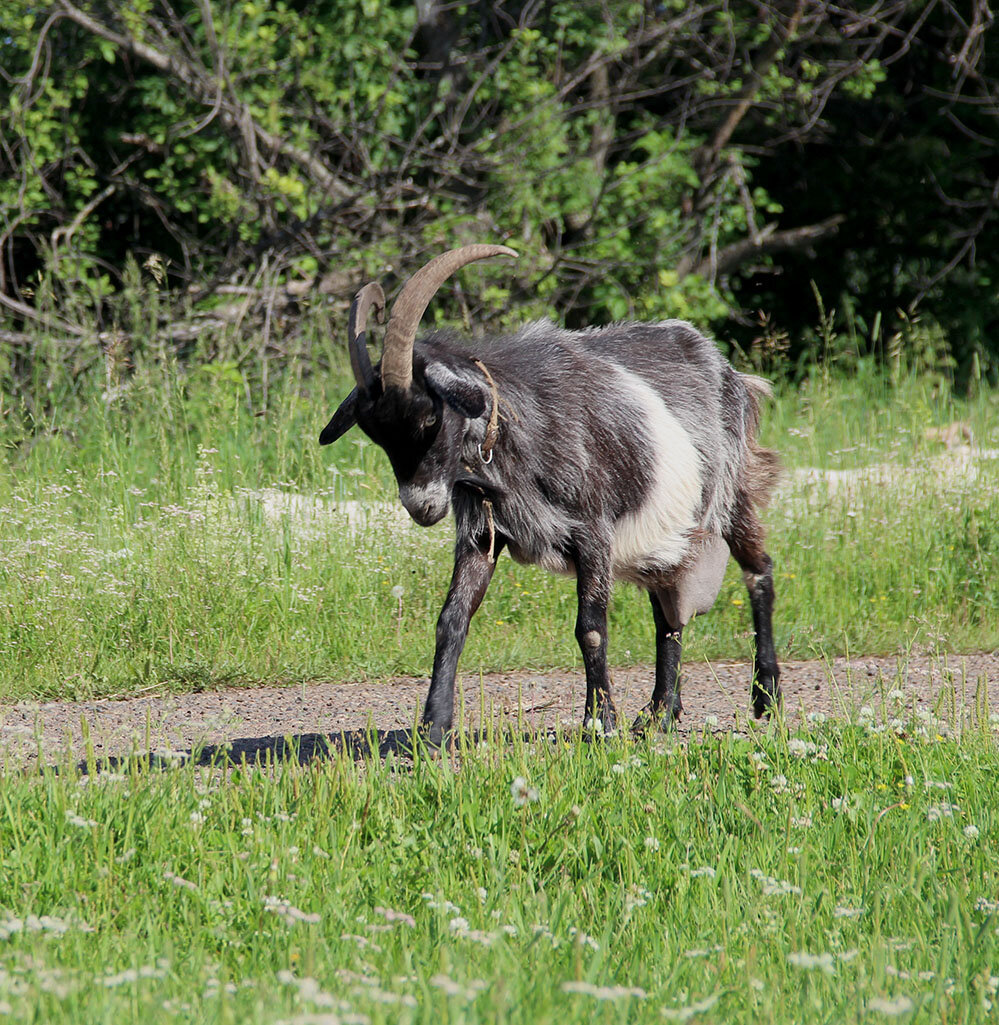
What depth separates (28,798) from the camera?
346 cm

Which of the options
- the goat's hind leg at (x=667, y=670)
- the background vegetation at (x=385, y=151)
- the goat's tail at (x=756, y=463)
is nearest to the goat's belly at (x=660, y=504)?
the goat's hind leg at (x=667, y=670)

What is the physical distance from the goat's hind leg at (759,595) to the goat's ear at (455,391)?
171 cm

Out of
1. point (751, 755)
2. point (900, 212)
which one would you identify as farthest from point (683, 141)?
point (751, 755)

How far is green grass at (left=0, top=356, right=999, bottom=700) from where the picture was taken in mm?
6109

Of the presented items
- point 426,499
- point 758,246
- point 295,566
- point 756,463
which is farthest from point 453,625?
point 758,246

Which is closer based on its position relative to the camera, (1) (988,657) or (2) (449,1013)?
(2) (449,1013)

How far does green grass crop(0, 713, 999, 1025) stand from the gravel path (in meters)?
0.73

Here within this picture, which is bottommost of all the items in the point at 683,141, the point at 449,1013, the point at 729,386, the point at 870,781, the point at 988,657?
the point at 988,657

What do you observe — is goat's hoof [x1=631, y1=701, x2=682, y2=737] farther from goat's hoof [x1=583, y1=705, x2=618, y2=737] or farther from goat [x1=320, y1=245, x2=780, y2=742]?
goat's hoof [x1=583, y1=705, x2=618, y2=737]

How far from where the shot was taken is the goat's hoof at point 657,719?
198 inches

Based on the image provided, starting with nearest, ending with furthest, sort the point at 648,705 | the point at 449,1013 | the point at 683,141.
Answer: the point at 449,1013 < the point at 648,705 < the point at 683,141

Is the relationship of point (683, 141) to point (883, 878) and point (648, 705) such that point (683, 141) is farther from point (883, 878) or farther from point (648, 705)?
point (883, 878)

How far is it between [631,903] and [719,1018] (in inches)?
19.9

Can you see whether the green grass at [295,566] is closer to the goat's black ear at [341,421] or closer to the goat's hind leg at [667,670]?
the goat's hind leg at [667,670]
